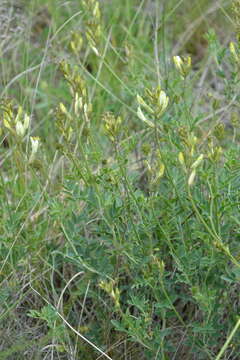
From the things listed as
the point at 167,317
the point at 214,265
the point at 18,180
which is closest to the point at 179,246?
the point at 214,265

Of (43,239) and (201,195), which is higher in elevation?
(201,195)

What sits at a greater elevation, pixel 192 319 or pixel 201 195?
pixel 201 195

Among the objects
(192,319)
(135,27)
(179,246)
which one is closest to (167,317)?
(192,319)

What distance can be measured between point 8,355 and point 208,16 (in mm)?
3004

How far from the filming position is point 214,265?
2.28 metres

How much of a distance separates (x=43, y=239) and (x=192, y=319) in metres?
0.64

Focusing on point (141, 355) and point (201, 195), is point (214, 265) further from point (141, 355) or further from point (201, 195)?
point (141, 355)

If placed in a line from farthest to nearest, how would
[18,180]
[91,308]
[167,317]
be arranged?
1. [18,180]
2. [91,308]
3. [167,317]

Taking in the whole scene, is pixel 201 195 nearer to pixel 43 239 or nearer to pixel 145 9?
pixel 43 239

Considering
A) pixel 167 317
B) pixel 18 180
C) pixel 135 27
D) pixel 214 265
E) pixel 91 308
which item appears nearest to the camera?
pixel 214 265

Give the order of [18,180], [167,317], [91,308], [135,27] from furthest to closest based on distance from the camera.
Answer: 1. [135,27]
2. [18,180]
3. [91,308]
4. [167,317]

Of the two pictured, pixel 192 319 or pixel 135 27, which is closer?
pixel 192 319

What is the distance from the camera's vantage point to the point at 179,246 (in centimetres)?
233

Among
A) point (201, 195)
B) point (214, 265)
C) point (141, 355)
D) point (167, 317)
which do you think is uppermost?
point (201, 195)
